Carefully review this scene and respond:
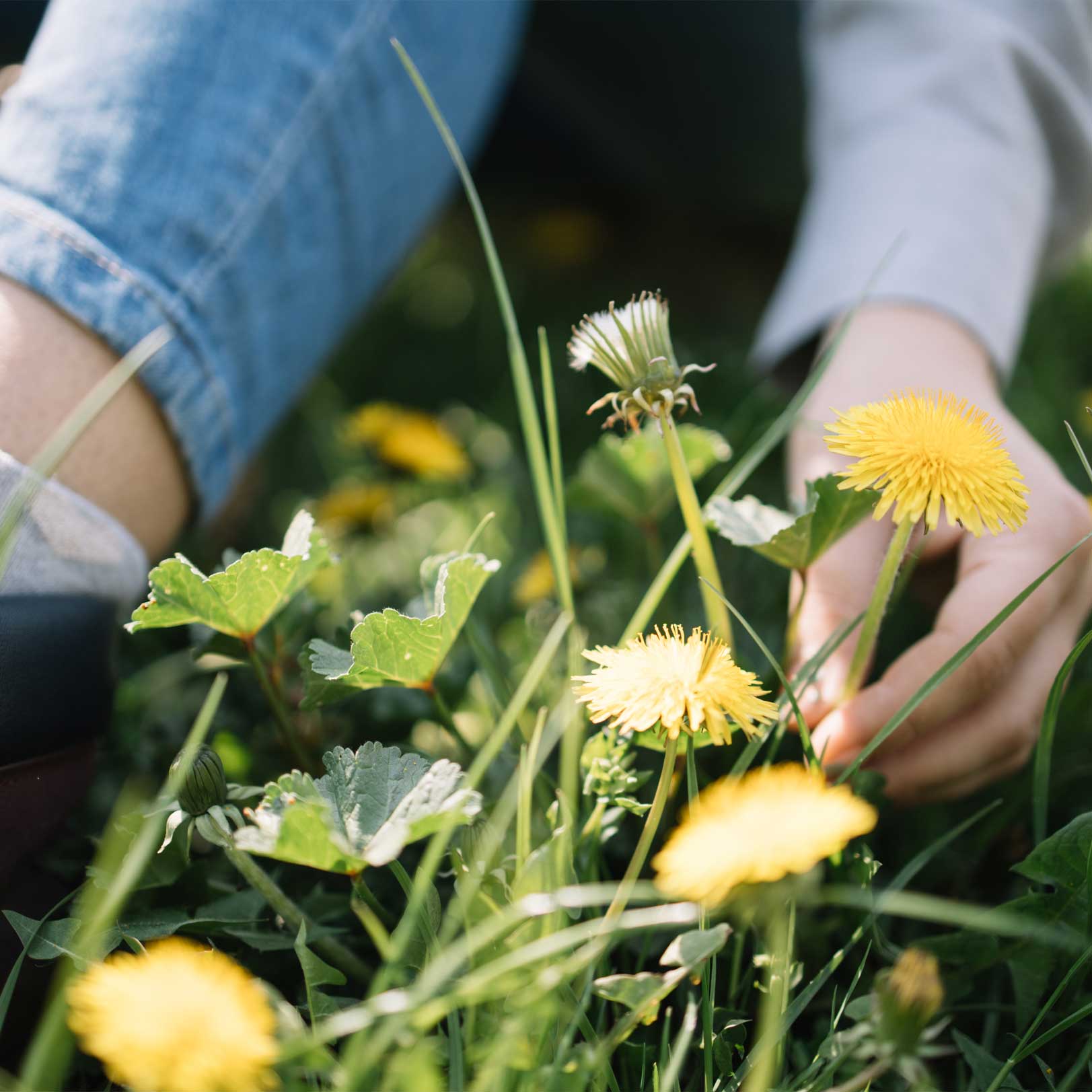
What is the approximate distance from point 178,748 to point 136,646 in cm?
15

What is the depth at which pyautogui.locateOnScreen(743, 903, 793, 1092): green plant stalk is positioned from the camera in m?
0.32

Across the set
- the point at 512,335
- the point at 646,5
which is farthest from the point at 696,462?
the point at 646,5

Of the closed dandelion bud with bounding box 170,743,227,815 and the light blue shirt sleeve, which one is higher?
the light blue shirt sleeve

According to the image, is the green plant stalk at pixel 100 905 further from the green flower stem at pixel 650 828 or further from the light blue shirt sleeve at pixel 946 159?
the light blue shirt sleeve at pixel 946 159

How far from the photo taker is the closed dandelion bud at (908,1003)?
29 cm

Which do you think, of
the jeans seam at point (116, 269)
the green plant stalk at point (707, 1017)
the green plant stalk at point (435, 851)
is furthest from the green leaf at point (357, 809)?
the jeans seam at point (116, 269)

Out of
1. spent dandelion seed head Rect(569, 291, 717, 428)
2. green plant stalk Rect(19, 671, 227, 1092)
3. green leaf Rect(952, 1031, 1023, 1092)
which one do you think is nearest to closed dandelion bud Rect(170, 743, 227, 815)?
green plant stalk Rect(19, 671, 227, 1092)

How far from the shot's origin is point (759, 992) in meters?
0.45

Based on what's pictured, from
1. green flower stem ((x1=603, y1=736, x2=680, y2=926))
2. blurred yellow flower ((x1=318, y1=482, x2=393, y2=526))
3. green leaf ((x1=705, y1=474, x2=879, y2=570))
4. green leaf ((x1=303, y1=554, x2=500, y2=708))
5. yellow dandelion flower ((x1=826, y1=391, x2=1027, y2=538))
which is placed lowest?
blurred yellow flower ((x1=318, y1=482, x2=393, y2=526))

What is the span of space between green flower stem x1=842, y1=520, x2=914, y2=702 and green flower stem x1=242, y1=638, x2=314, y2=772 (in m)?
0.29

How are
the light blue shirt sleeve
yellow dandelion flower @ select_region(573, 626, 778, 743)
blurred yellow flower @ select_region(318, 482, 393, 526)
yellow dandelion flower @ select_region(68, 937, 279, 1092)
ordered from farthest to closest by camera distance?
blurred yellow flower @ select_region(318, 482, 393, 526)
the light blue shirt sleeve
yellow dandelion flower @ select_region(573, 626, 778, 743)
yellow dandelion flower @ select_region(68, 937, 279, 1092)

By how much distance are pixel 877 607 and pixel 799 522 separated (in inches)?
2.2

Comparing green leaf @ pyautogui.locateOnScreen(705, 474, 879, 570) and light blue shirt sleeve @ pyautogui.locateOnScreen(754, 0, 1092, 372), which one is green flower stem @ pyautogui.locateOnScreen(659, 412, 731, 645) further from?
light blue shirt sleeve @ pyautogui.locateOnScreen(754, 0, 1092, 372)

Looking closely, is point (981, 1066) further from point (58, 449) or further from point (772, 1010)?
point (58, 449)
